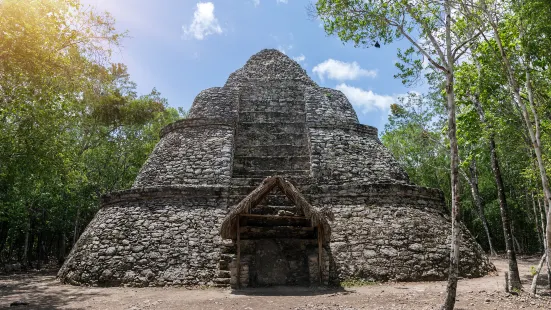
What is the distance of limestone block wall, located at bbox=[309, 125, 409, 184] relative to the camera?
37.7ft

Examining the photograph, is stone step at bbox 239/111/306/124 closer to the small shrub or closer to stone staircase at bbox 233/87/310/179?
stone staircase at bbox 233/87/310/179

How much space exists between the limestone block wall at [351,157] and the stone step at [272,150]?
0.60 metres

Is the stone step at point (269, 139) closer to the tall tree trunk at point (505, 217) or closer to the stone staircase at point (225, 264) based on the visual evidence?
the stone staircase at point (225, 264)

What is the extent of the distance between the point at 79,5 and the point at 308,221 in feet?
20.8

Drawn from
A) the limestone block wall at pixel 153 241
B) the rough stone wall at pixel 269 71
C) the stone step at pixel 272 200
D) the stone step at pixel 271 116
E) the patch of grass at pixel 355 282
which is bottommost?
the patch of grass at pixel 355 282

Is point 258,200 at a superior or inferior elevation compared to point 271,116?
inferior

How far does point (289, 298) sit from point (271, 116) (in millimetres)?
9700

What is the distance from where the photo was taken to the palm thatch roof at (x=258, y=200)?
771 centimetres

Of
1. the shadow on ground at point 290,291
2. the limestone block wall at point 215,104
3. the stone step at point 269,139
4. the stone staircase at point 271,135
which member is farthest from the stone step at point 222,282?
the limestone block wall at point 215,104

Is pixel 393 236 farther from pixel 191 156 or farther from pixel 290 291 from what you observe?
pixel 191 156

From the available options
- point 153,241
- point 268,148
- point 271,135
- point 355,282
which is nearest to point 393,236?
point 355,282

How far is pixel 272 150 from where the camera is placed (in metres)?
13.5

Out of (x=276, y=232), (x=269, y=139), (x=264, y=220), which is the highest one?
(x=269, y=139)

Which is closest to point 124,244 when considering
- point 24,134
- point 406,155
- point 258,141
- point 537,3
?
point 24,134
